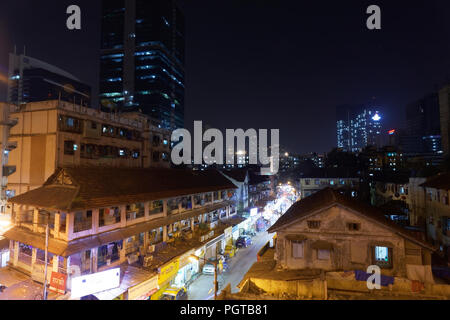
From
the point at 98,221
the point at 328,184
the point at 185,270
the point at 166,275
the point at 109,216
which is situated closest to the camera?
the point at 98,221

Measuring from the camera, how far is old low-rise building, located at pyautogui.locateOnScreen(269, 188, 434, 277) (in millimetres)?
16609

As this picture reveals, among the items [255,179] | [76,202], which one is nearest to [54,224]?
[76,202]

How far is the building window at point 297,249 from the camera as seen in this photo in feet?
60.1

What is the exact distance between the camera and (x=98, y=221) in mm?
18734

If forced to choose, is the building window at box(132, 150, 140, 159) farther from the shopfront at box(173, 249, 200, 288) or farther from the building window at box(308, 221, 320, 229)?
the building window at box(308, 221, 320, 229)

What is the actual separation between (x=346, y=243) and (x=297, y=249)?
3484mm

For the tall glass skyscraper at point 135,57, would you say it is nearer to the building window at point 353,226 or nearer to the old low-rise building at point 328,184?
the old low-rise building at point 328,184

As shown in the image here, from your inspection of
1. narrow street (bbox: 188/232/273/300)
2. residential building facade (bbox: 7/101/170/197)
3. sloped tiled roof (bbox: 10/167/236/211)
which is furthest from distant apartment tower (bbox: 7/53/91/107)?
narrow street (bbox: 188/232/273/300)

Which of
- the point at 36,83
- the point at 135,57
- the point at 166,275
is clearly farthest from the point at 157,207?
the point at 36,83

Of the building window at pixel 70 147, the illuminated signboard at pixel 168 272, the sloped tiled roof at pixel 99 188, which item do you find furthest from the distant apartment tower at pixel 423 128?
the building window at pixel 70 147

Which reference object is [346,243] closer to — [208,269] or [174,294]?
[174,294]

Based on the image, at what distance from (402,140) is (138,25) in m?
156

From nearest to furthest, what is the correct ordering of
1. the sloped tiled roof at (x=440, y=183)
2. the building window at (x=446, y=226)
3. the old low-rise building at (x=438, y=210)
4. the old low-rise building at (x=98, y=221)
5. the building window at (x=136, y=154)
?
1. the old low-rise building at (x=98, y=221)
2. the building window at (x=446, y=226)
3. the old low-rise building at (x=438, y=210)
4. the sloped tiled roof at (x=440, y=183)
5. the building window at (x=136, y=154)

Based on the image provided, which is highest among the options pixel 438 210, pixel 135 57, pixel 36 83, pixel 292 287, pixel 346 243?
pixel 135 57
